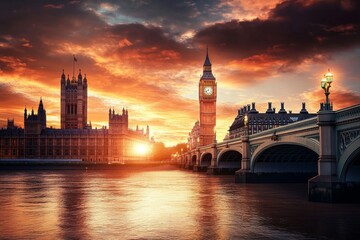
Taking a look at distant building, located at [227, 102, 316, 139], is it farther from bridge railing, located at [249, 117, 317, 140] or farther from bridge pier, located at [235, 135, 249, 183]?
bridge railing, located at [249, 117, 317, 140]

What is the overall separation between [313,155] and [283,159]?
397cm

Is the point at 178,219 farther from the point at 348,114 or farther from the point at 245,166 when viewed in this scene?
the point at 245,166

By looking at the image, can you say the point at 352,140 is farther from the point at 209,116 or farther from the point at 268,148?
the point at 209,116

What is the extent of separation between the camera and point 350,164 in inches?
1109

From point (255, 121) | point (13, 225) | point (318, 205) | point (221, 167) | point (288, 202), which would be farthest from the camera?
point (255, 121)

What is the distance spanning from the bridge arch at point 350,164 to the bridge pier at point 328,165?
0.57 meters

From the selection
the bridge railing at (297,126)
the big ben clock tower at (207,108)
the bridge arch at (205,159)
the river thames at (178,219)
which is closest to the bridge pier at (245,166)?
the bridge railing at (297,126)

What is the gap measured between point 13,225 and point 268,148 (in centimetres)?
3149

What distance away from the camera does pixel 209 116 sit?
184 m

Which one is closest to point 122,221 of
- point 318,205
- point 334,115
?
point 318,205

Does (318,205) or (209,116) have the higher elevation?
(209,116)

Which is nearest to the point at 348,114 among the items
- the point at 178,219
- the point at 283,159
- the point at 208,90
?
the point at 178,219

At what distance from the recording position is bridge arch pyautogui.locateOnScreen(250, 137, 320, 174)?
158 feet

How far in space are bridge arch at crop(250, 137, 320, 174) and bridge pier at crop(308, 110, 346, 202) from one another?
15.8 metres
